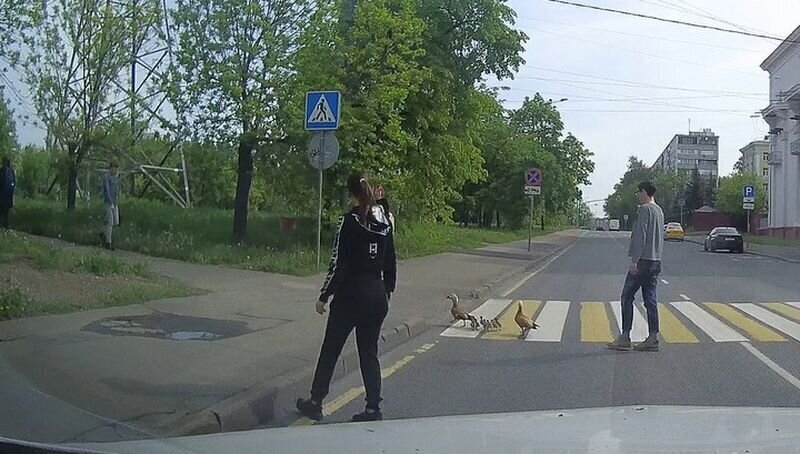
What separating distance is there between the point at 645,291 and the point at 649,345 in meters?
0.64

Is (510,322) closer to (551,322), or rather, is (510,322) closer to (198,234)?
(551,322)

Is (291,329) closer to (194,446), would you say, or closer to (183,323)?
(183,323)

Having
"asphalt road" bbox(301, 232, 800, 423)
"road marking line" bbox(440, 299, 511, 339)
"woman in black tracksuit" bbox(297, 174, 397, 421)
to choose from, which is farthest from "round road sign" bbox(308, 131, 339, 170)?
"woman in black tracksuit" bbox(297, 174, 397, 421)

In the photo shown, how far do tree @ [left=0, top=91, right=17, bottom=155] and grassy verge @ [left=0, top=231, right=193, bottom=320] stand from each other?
11.1 meters

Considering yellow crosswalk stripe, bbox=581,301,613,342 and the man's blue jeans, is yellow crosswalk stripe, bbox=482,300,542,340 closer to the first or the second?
yellow crosswalk stripe, bbox=581,301,613,342

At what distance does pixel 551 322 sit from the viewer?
42.4ft

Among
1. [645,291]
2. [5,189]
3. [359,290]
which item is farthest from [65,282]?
[5,189]

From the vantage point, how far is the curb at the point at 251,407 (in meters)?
6.18

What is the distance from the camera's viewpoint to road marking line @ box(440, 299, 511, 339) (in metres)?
11.6

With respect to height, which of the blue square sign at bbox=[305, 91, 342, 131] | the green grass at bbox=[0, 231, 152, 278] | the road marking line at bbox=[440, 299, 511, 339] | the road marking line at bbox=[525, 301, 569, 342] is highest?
the blue square sign at bbox=[305, 91, 342, 131]

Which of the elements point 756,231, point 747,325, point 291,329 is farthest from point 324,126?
point 756,231

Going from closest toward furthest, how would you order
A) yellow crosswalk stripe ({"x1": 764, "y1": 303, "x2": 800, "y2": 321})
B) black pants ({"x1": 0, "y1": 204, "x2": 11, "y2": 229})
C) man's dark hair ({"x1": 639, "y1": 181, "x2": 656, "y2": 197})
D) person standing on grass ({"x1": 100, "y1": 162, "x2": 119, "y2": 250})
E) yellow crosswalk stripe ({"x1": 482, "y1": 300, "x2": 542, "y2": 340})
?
man's dark hair ({"x1": 639, "y1": 181, "x2": 656, "y2": 197})
yellow crosswalk stripe ({"x1": 482, "y1": 300, "x2": 542, "y2": 340})
yellow crosswalk stripe ({"x1": 764, "y1": 303, "x2": 800, "y2": 321})
person standing on grass ({"x1": 100, "y1": 162, "x2": 119, "y2": 250})
black pants ({"x1": 0, "y1": 204, "x2": 11, "y2": 229})

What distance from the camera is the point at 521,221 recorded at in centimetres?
6431

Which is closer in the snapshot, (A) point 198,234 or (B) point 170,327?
(B) point 170,327
